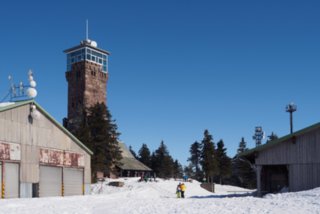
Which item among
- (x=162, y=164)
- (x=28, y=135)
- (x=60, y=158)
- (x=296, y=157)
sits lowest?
(x=162, y=164)

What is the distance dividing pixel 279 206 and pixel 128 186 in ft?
107

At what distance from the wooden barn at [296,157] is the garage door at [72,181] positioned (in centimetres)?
1460

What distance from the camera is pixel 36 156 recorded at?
107ft

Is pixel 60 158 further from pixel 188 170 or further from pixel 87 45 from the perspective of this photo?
pixel 188 170

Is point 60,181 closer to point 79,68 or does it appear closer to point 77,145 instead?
point 77,145

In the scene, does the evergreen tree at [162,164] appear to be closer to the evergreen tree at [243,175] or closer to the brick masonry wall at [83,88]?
the evergreen tree at [243,175]

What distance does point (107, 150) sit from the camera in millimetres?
58438

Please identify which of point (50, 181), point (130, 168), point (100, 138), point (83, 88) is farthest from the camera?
point (83, 88)

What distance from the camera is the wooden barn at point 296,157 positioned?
28.1 m

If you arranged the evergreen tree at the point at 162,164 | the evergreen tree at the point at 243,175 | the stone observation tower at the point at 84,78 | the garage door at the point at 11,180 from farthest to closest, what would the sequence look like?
1. the evergreen tree at the point at 162,164
2. the evergreen tree at the point at 243,175
3. the stone observation tower at the point at 84,78
4. the garage door at the point at 11,180

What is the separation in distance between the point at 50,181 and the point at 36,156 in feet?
8.43

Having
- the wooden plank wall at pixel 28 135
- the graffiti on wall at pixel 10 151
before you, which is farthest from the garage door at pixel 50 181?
the graffiti on wall at pixel 10 151

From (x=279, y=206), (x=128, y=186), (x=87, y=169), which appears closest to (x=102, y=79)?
(x=128, y=186)

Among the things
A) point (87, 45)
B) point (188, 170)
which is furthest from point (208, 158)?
point (188, 170)
